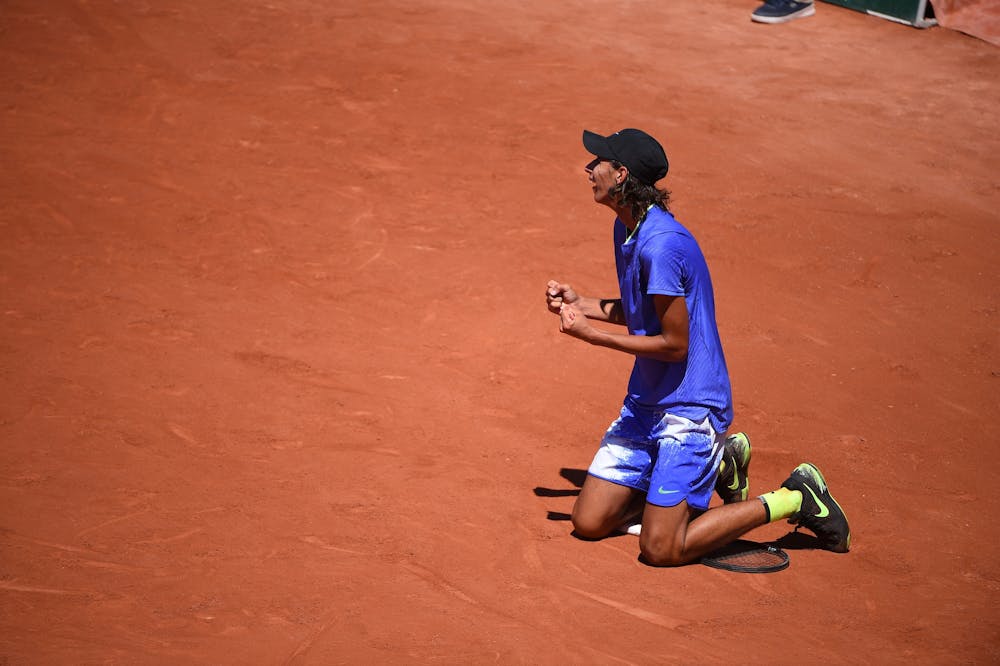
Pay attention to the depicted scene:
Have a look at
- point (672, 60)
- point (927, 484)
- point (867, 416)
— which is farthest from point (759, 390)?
point (672, 60)

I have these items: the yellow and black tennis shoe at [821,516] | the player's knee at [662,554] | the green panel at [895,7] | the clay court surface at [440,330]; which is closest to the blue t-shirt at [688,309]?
the yellow and black tennis shoe at [821,516]

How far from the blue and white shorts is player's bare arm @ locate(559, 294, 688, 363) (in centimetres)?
35

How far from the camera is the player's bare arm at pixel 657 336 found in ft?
14.3

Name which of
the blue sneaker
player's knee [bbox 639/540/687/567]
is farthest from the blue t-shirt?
the blue sneaker

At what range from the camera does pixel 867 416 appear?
5.95 metres

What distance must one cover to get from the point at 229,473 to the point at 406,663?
175cm

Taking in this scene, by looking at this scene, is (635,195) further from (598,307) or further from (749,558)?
(749,558)

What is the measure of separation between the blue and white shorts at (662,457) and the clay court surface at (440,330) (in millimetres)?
336

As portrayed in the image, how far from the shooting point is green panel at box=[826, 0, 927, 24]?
42.0ft

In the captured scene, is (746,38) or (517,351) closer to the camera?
(517,351)

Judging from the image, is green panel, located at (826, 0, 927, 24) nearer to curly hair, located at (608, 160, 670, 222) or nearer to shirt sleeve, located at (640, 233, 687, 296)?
curly hair, located at (608, 160, 670, 222)

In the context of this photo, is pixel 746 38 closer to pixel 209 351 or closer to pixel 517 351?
pixel 517 351

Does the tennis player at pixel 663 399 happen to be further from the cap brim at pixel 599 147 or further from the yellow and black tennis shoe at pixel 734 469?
the yellow and black tennis shoe at pixel 734 469

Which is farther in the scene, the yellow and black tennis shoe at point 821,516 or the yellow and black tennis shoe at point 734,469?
the yellow and black tennis shoe at point 734,469
